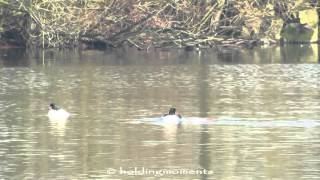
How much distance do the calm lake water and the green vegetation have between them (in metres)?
6.54

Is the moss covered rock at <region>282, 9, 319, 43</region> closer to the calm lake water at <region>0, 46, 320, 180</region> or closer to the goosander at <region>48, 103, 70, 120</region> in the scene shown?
the calm lake water at <region>0, 46, 320, 180</region>

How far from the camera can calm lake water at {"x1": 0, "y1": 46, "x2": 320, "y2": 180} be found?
1642cm

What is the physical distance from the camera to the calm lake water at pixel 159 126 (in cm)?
1642

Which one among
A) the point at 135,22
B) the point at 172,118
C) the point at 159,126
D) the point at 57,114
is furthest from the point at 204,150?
the point at 135,22

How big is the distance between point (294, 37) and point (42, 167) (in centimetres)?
4441

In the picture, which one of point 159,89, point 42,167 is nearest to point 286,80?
point 159,89

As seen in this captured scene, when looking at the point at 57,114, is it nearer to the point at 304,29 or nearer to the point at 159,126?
the point at 159,126

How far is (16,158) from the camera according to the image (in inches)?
687

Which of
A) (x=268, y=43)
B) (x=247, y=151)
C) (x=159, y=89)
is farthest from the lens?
(x=268, y=43)

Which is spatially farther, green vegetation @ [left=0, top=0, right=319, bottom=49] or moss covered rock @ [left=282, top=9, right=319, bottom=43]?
moss covered rock @ [left=282, top=9, right=319, bottom=43]

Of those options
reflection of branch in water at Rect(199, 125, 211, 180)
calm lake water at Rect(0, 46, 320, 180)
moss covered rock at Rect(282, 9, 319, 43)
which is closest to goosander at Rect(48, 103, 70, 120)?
calm lake water at Rect(0, 46, 320, 180)

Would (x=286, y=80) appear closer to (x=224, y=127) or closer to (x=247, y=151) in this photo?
(x=224, y=127)

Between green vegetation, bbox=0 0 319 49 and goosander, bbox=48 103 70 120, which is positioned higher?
green vegetation, bbox=0 0 319 49

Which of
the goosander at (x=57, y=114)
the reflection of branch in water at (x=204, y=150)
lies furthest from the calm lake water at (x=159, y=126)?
the goosander at (x=57, y=114)
